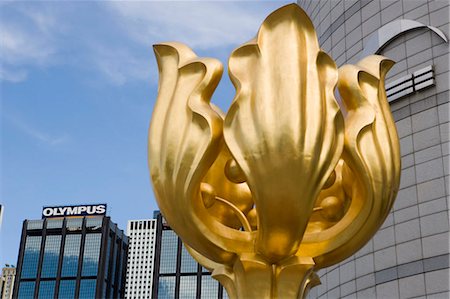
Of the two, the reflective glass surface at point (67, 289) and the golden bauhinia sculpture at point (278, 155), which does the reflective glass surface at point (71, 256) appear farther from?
the golden bauhinia sculpture at point (278, 155)

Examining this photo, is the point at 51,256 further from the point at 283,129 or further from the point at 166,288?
the point at 283,129

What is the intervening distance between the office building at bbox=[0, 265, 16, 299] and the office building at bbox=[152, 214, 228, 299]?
26.5 meters

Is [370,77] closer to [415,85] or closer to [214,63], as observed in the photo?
[214,63]

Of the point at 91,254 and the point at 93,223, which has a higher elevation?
the point at 93,223

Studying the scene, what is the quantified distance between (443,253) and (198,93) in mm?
8760

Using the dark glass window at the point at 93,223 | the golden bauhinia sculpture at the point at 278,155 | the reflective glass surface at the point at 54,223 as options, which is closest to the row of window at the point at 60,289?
the dark glass window at the point at 93,223

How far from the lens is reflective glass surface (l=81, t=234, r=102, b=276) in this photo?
73.9 m

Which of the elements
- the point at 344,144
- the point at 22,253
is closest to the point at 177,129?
the point at 344,144

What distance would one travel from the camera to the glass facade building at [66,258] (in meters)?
73.0

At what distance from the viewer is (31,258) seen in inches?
2901

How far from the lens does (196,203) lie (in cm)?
595

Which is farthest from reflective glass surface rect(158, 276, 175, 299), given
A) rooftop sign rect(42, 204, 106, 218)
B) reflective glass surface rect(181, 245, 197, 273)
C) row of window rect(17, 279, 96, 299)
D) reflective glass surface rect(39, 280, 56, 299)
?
rooftop sign rect(42, 204, 106, 218)

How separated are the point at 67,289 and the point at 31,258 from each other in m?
5.02

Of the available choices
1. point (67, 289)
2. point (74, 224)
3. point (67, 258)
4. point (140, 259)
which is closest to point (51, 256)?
point (67, 258)
